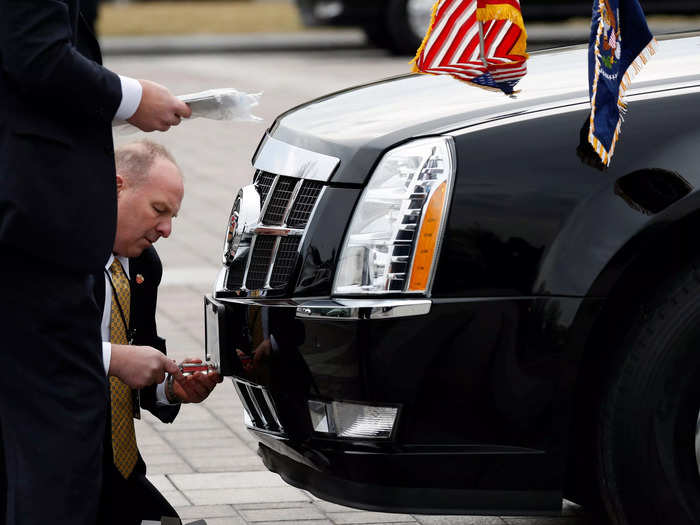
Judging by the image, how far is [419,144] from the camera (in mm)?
2990

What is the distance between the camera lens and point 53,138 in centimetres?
257

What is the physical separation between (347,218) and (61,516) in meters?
0.86

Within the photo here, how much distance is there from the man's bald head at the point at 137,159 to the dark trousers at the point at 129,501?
64 cm

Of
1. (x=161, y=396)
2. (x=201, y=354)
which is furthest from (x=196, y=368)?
(x=201, y=354)

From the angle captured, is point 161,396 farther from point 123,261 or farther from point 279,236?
point 279,236

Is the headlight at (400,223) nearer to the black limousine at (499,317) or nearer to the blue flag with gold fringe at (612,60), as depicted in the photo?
the black limousine at (499,317)

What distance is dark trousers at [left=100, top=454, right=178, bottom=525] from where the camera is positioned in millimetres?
3170

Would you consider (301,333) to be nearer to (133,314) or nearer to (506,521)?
(133,314)

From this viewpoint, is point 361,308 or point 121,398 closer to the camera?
point 361,308

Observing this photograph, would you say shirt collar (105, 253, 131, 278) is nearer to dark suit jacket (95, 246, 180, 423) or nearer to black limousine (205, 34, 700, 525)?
dark suit jacket (95, 246, 180, 423)

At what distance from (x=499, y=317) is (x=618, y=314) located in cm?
29

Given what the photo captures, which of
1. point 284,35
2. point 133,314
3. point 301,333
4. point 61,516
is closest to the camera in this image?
point 61,516

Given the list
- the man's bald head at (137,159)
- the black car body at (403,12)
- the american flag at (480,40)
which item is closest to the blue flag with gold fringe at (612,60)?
the american flag at (480,40)

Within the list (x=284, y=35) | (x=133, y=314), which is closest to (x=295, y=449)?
(x=133, y=314)
